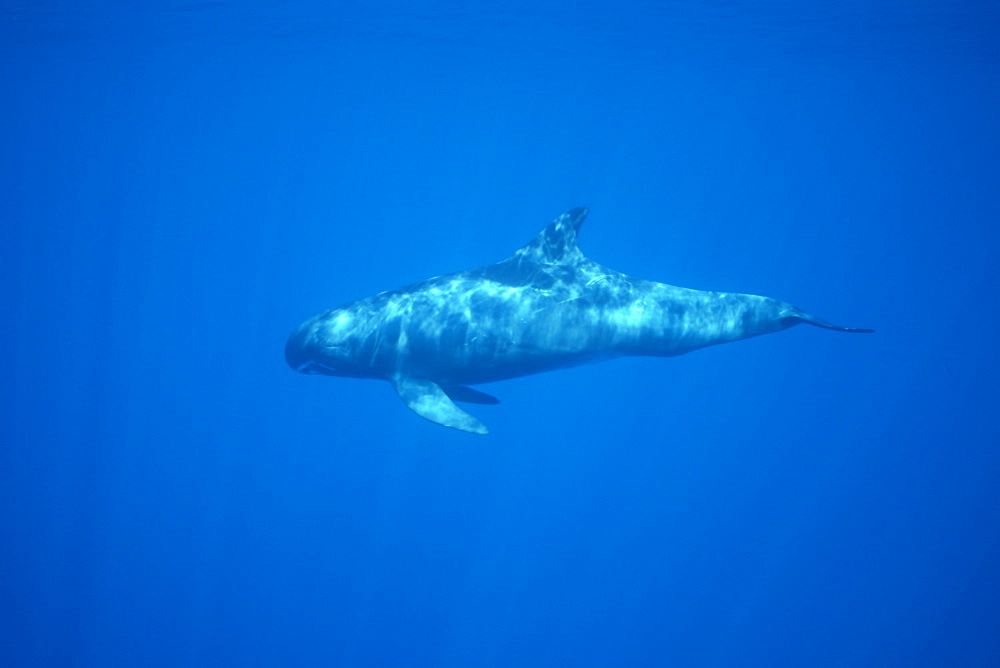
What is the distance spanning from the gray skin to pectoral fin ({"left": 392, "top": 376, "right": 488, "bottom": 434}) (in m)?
0.02

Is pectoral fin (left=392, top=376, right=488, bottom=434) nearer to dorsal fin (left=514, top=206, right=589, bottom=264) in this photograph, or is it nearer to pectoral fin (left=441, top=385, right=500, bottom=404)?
pectoral fin (left=441, top=385, right=500, bottom=404)

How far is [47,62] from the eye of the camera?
3005cm

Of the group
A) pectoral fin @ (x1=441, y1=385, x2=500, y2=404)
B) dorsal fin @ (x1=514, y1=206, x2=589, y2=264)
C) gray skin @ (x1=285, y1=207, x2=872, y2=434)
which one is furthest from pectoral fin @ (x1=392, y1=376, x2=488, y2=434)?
dorsal fin @ (x1=514, y1=206, x2=589, y2=264)

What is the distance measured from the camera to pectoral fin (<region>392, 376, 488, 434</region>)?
803 centimetres

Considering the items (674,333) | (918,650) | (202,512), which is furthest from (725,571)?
(202,512)

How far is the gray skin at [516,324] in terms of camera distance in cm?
881

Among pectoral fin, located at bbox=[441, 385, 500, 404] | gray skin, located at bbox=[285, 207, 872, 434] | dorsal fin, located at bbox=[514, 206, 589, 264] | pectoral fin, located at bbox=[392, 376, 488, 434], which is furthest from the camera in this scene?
pectoral fin, located at bbox=[441, 385, 500, 404]

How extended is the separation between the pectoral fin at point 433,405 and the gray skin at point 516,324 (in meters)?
0.02

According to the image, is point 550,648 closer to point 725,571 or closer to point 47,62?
point 725,571

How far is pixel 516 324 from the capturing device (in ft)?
28.9

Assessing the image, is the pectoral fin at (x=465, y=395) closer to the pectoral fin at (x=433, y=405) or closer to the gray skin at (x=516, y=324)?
the gray skin at (x=516, y=324)

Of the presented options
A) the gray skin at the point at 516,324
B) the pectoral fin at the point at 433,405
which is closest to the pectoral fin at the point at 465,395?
the gray skin at the point at 516,324

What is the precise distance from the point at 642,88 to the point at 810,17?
1587 centimetres

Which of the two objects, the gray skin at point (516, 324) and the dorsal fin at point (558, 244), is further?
the dorsal fin at point (558, 244)
